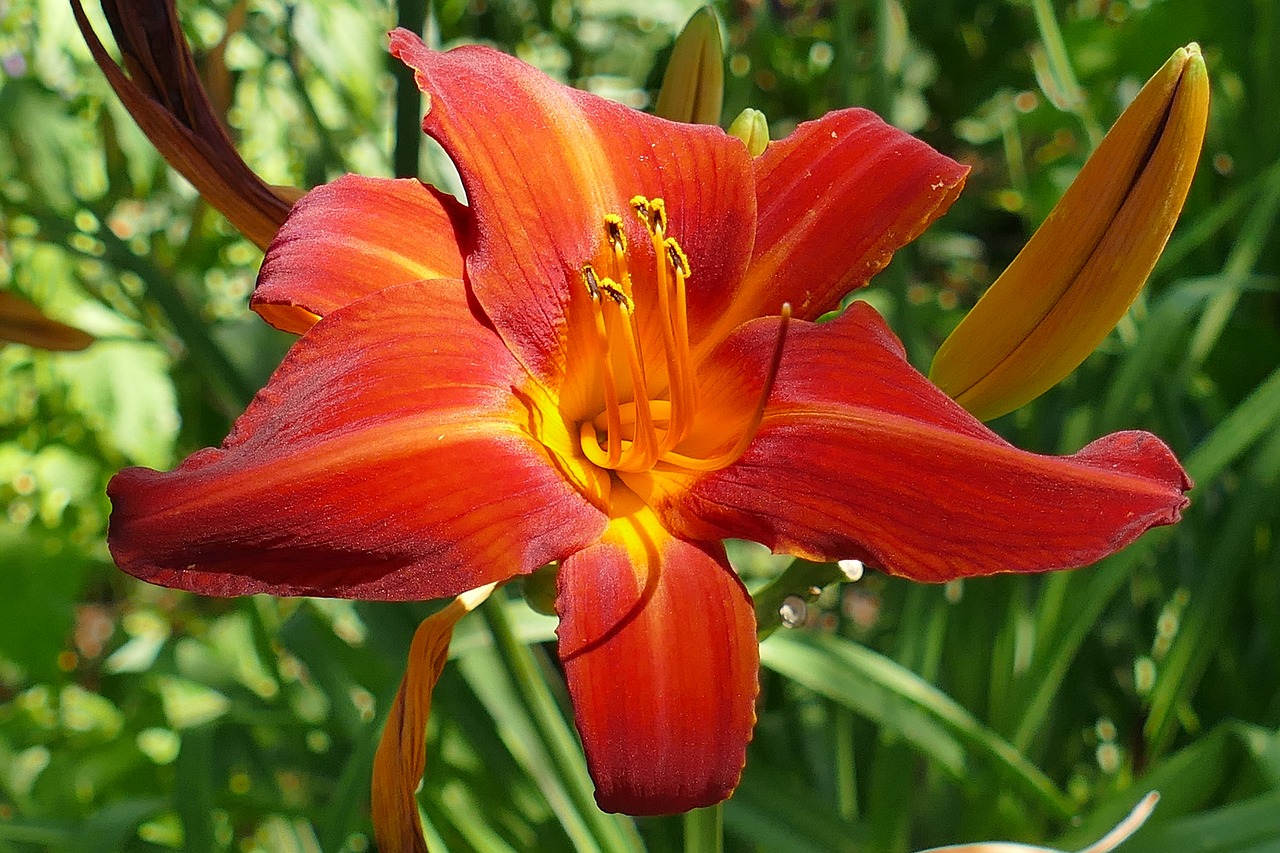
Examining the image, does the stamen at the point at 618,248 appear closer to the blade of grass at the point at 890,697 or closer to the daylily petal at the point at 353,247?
the daylily petal at the point at 353,247

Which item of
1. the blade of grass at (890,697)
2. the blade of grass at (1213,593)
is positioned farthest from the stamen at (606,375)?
the blade of grass at (1213,593)

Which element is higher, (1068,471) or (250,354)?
(1068,471)

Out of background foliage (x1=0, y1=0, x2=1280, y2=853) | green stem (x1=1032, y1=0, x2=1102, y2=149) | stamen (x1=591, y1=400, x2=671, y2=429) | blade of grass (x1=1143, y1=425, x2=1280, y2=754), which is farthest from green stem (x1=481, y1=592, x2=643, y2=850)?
green stem (x1=1032, y1=0, x2=1102, y2=149)

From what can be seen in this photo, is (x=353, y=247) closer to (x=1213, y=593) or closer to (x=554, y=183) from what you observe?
(x=554, y=183)

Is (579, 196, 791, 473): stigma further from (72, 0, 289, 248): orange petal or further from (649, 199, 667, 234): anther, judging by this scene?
(72, 0, 289, 248): orange petal

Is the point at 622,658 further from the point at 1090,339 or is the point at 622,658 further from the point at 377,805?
the point at 1090,339

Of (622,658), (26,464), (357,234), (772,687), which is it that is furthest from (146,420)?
(622,658)
